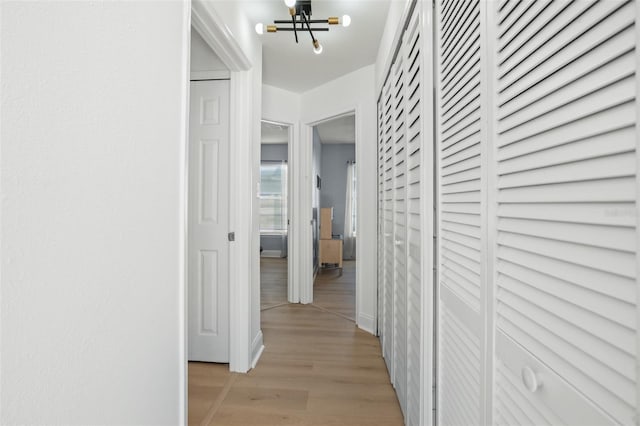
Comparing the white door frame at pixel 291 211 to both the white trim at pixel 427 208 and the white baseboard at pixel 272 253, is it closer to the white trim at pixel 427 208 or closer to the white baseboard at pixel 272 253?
the white trim at pixel 427 208

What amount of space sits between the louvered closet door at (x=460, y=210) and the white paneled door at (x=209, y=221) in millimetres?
1639

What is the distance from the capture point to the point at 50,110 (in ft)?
2.42

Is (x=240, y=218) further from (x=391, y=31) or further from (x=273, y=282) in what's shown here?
(x=273, y=282)

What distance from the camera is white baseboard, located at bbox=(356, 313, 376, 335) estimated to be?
10.1 feet

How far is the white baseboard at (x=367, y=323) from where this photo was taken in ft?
10.1

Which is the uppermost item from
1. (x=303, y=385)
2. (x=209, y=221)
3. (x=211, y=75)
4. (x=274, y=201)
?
(x=211, y=75)

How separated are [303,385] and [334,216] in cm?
520

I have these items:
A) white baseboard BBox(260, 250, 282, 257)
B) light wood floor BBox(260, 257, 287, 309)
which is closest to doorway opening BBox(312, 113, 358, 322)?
light wood floor BBox(260, 257, 287, 309)

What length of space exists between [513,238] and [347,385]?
1.82 meters

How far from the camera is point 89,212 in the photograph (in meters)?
0.85

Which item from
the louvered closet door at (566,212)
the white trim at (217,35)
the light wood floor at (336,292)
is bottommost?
the light wood floor at (336,292)

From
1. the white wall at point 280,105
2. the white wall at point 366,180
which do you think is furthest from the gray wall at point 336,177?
the white wall at point 366,180

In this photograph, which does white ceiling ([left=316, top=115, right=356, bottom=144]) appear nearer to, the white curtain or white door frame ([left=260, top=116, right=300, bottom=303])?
the white curtain

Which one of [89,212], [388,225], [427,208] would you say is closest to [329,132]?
[388,225]
